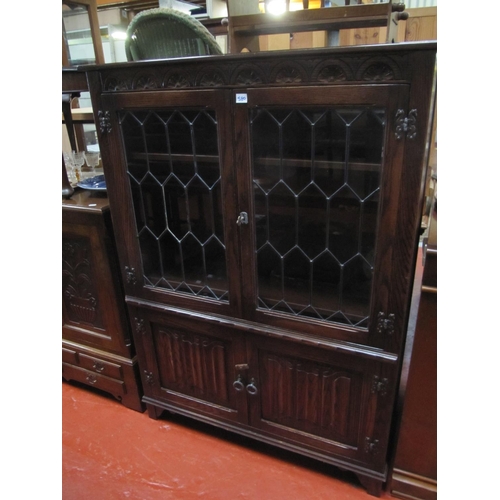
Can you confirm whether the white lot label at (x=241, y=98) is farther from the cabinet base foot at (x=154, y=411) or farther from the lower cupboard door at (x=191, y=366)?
the cabinet base foot at (x=154, y=411)

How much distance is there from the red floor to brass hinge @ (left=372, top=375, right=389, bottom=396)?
0.42 meters

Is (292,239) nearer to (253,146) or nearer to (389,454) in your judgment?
(253,146)

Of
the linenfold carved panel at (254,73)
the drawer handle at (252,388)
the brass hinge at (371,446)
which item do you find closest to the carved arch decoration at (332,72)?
the linenfold carved panel at (254,73)

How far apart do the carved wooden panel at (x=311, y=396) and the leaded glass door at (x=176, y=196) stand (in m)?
0.27

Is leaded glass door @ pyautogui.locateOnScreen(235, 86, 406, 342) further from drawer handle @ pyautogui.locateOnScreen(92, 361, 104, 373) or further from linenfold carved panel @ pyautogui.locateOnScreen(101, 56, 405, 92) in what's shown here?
drawer handle @ pyautogui.locateOnScreen(92, 361, 104, 373)

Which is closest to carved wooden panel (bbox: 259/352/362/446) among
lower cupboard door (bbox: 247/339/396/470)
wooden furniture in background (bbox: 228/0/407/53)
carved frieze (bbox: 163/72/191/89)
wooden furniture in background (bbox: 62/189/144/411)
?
lower cupboard door (bbox: 247/339/396/470)

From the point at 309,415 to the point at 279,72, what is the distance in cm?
108

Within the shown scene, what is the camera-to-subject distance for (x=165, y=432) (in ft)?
5.05

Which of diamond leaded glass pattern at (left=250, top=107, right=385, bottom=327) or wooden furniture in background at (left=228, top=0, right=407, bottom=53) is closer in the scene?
diamond leaded glass pattern at (left=250, top=107, right=385, bottom=327)

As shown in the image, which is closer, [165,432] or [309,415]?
[309,415]

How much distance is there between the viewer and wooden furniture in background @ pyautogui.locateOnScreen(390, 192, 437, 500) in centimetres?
100

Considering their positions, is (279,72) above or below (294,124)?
above

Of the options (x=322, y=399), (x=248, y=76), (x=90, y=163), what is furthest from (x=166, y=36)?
(x=322, y=399)
